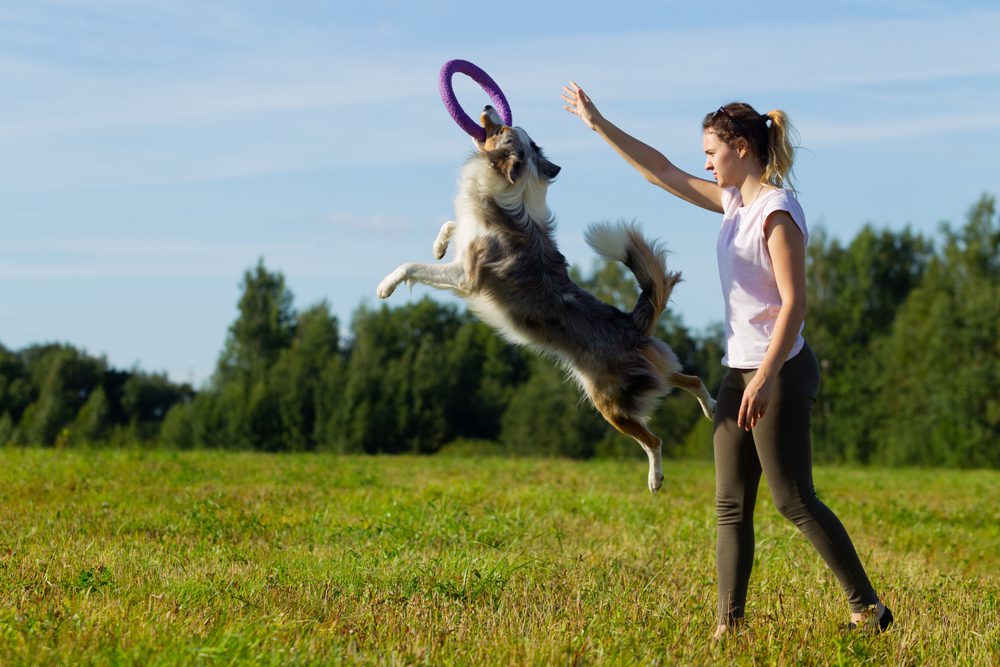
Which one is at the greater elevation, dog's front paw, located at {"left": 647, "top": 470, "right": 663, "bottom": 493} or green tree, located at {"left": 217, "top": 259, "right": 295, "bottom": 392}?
green tree, located at {"left": 217, "top": 259, "right": 295, "bottom": 392}

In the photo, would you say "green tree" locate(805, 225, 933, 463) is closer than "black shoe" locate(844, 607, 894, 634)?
No

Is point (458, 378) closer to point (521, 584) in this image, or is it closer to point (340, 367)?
point (340, 367)

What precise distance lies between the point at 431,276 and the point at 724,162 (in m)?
2.59

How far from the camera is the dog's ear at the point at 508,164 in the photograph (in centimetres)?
719

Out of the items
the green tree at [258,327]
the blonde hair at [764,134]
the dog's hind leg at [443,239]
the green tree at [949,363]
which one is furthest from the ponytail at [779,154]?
the green tree at [258,327]

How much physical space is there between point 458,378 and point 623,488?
38629 millimetres

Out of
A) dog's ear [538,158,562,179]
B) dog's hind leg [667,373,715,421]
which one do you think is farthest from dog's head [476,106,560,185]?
dog's hind leg [667,373,715,421]

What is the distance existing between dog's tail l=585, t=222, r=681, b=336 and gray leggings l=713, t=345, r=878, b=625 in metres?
1.89

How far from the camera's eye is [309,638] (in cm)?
420

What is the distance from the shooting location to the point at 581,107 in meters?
5.65

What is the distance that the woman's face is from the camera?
15.9 feet

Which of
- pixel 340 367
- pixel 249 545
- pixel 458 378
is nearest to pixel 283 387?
pixel 340 367

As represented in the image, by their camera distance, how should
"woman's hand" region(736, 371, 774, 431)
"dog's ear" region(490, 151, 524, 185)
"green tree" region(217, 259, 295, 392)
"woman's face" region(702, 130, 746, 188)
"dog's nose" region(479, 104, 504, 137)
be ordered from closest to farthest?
"woman's hand" region(736, 371, 774, 431), "woman's face" region(702, 130, 746, 188), "dog's ear" region(490, 151, 524, 185), "dog's nose" region(479, 104, 504, 137), "green tree" region(217, 259, 295, 392)

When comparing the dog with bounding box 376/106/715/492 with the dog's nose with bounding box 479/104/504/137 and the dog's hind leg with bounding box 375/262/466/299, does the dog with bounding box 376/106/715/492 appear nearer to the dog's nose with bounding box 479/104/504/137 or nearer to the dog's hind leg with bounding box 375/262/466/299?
the dog's hind leg with bounding box 375/262/466/299
